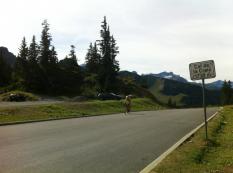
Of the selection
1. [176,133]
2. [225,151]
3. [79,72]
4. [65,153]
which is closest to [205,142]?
[225,151]

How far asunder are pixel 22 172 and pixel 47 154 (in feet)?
9.11

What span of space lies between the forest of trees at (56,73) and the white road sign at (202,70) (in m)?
64.5

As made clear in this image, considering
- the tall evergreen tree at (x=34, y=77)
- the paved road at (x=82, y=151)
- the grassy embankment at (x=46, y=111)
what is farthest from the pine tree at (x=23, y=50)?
the paved road at (x=82, y=151)

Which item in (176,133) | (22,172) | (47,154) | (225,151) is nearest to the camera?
(22,172)

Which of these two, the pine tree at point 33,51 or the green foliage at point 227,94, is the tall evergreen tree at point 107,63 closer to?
the pine tree at point 33,51

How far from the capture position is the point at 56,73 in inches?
3716

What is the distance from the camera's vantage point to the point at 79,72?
346ft

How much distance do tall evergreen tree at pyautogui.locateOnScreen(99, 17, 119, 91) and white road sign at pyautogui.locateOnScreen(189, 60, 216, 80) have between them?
74.5 metres

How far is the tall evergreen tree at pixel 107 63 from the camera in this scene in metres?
93.8

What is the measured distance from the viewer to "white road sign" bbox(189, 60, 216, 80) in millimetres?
17016

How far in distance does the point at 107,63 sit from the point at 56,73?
1062 centimetres

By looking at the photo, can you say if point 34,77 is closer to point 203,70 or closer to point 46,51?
point 46,51

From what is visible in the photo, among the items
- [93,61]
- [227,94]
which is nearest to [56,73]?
[93,61]

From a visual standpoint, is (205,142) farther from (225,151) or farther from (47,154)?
(47,154)
